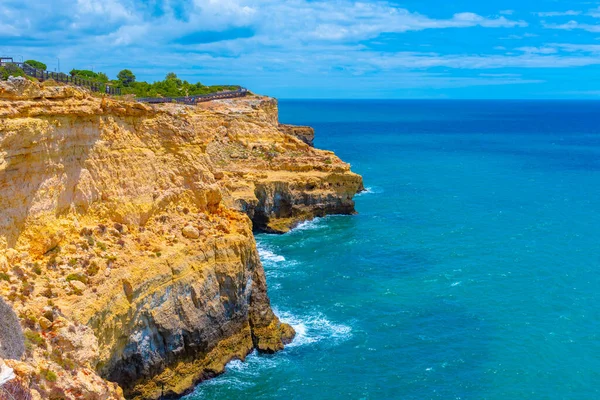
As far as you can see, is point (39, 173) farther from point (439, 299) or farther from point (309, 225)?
point (309, 225)

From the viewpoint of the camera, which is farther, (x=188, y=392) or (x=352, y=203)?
(x=352, y=203)

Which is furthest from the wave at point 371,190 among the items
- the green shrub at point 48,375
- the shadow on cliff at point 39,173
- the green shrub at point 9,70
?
the green shrub at point 48,375

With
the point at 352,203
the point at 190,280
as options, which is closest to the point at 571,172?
the point at 352,203

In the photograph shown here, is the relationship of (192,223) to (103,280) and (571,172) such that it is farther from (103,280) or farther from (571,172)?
(571,172)

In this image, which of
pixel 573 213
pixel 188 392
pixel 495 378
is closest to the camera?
pixel 188 392

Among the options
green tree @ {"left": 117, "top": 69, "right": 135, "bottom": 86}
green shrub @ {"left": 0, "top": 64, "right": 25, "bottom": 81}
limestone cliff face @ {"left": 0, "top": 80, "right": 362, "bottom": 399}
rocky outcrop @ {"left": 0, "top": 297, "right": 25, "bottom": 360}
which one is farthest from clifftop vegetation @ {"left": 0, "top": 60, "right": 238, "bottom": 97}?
rocky outcrop @ {"left": 0, "top": 297, "right": 25, "bottom": 360}

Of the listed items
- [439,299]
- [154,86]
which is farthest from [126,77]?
[439,299]
